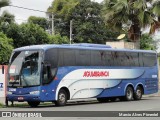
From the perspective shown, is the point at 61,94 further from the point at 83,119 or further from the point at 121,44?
the point at 121,44

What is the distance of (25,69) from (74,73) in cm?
298

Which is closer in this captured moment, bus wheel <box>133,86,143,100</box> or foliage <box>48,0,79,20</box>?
bus wheel <box>133,86,143,100</box>

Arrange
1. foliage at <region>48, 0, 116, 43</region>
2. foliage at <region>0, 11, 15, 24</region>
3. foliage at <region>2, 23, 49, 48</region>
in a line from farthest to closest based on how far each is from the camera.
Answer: foliage at <region>48, 0, 116, 43</region> < foliage at <region>0, 11, 15, 24</region> < foliage at <region>2, 23, 49, 48</region>

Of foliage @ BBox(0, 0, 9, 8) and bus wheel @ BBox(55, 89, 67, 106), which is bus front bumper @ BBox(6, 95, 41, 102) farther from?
foliage @ BBox(0, 0, 9, 8)

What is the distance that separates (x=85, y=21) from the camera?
64.2 metres

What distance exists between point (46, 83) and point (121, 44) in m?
16.3

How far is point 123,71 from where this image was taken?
96.6 feet

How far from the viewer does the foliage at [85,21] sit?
62.8 metres

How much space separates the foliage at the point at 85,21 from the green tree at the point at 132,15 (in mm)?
25133

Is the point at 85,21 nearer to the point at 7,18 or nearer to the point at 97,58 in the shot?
the point at 7,18

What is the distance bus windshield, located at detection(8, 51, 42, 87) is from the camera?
23656 millimetres

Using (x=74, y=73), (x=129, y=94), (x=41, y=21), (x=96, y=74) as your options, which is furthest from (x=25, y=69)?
(x=41, y=21)

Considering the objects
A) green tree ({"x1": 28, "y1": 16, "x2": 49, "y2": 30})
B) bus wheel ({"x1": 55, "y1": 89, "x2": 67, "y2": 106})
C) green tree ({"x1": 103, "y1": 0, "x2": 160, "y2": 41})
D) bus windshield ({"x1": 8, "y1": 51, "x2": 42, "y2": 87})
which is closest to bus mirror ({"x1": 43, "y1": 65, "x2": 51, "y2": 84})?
bus windshield ({"x1": 8, "y1": 51, "x2": 42, "y2": 87})

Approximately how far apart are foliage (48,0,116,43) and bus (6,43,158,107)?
31.4 meters
